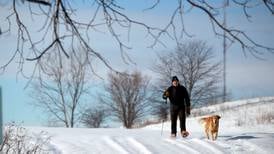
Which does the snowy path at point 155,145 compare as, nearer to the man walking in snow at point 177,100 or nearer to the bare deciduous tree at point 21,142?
the bare deciduous tree at point 21,142

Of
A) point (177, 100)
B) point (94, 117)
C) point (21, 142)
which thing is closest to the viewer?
point (21, 142)

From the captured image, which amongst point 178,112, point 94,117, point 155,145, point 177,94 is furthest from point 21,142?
point 94,117

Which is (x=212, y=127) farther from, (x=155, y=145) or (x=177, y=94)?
(x=155, y=145)

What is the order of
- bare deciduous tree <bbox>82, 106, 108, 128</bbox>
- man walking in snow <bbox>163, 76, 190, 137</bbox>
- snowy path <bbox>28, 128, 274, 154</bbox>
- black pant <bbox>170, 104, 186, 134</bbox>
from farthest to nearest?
bare deciduous tree <bbox>82, 106, 108, 128</bbox>, black pant <bbox>170, 104, 186, 134</bbox>, man walking in snow <bbox>163, 76, 190, 137</bbox>, snowy path <bbox>28, 128, 274, 154</bbox>

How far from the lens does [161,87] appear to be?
4638 cm

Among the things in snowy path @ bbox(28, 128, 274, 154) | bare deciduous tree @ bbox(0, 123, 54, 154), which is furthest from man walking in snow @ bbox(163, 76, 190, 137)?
bare deciduous tree @ bbox(0, 123, 54, 154)

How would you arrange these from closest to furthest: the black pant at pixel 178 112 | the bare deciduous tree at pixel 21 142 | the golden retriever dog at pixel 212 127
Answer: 1. the bare deciduous tree at pixel 21 142
2. the golden retriever dog at pixel 212 127
3. the black pant at pixel 178 112

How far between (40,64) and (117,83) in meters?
1.10

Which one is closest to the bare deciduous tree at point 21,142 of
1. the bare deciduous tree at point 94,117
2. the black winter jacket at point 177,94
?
the black winter jacket at point 177,94

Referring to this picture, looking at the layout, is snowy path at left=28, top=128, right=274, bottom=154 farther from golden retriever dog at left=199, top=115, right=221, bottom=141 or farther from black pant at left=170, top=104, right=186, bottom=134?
black pant at left=170, top=104, right=186, bottom=134

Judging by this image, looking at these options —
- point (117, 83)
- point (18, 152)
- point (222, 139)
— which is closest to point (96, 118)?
point (222, 139)

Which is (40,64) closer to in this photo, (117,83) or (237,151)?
(117,83)

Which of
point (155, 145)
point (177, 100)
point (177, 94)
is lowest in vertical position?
point (155, 145)

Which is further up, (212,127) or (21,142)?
(212,127)
